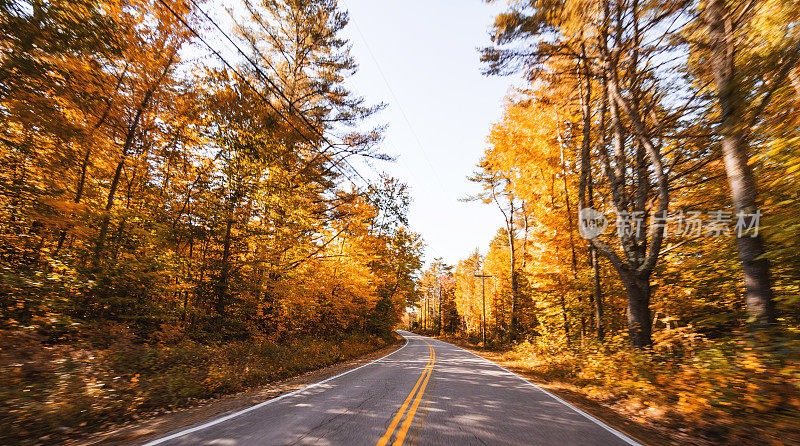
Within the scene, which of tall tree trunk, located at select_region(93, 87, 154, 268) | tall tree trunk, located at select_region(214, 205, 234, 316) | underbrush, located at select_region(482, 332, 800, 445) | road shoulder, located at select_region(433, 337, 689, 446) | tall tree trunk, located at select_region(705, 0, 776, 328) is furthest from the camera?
tall tree trunk, located at select_region(214, 205, 234, 316)

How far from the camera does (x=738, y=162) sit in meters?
5.59

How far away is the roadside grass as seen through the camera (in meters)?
4.02

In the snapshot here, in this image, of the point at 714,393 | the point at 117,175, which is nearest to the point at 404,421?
the point at 714,393

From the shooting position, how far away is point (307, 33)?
12.7 metres

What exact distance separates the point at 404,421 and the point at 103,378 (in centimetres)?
569

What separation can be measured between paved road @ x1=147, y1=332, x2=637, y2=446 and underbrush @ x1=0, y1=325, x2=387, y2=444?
5.51 ft

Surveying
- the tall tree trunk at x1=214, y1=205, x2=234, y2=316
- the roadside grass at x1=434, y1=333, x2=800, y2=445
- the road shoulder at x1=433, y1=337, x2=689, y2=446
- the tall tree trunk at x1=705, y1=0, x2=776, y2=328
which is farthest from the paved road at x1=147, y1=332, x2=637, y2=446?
the tall tree trunk at x1=214, y1=205, x2=234, y2=316

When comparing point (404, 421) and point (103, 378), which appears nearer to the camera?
point (404, 421)

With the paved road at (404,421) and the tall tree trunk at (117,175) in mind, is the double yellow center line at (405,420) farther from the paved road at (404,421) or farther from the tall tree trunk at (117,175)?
the tall tree trunk at (117,175)

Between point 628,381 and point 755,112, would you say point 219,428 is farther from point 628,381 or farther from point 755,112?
point 755,112

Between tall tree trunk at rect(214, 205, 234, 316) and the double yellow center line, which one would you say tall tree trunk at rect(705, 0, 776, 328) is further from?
tall tree trunk at rect(214, 205, 234, 316)

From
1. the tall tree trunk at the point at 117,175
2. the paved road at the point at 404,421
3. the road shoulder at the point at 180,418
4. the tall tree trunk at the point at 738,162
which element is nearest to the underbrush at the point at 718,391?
the tall tree trunk at the point at 738,162

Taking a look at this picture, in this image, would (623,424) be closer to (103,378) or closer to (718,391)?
(718,391)

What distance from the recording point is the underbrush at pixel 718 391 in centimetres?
401
